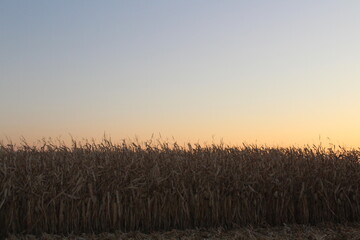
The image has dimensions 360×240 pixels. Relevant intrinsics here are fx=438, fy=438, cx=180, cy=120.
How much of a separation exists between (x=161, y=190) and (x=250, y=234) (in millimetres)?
2106

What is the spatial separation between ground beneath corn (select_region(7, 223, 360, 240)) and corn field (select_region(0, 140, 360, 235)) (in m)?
0.27

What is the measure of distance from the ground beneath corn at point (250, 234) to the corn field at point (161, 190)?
0.90 ft

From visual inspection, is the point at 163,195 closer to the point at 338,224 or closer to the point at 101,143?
the point at 101,143

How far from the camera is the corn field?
360 inches

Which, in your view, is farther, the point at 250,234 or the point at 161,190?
the point at 161,190

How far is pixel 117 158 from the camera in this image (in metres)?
10.2

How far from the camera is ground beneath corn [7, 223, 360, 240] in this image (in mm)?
8859

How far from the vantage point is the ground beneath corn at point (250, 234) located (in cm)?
886

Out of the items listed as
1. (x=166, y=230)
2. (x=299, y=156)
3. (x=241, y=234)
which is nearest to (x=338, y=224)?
(x=299, y=156)

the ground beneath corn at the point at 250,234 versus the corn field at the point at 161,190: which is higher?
the corn field at the point at 161,190

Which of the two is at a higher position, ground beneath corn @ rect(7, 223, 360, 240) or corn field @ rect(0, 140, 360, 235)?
corn field @ rect(0, 140, 360, 235)

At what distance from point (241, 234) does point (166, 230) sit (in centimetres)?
162

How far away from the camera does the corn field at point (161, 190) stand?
30.0 feet

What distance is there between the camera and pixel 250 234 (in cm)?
906
